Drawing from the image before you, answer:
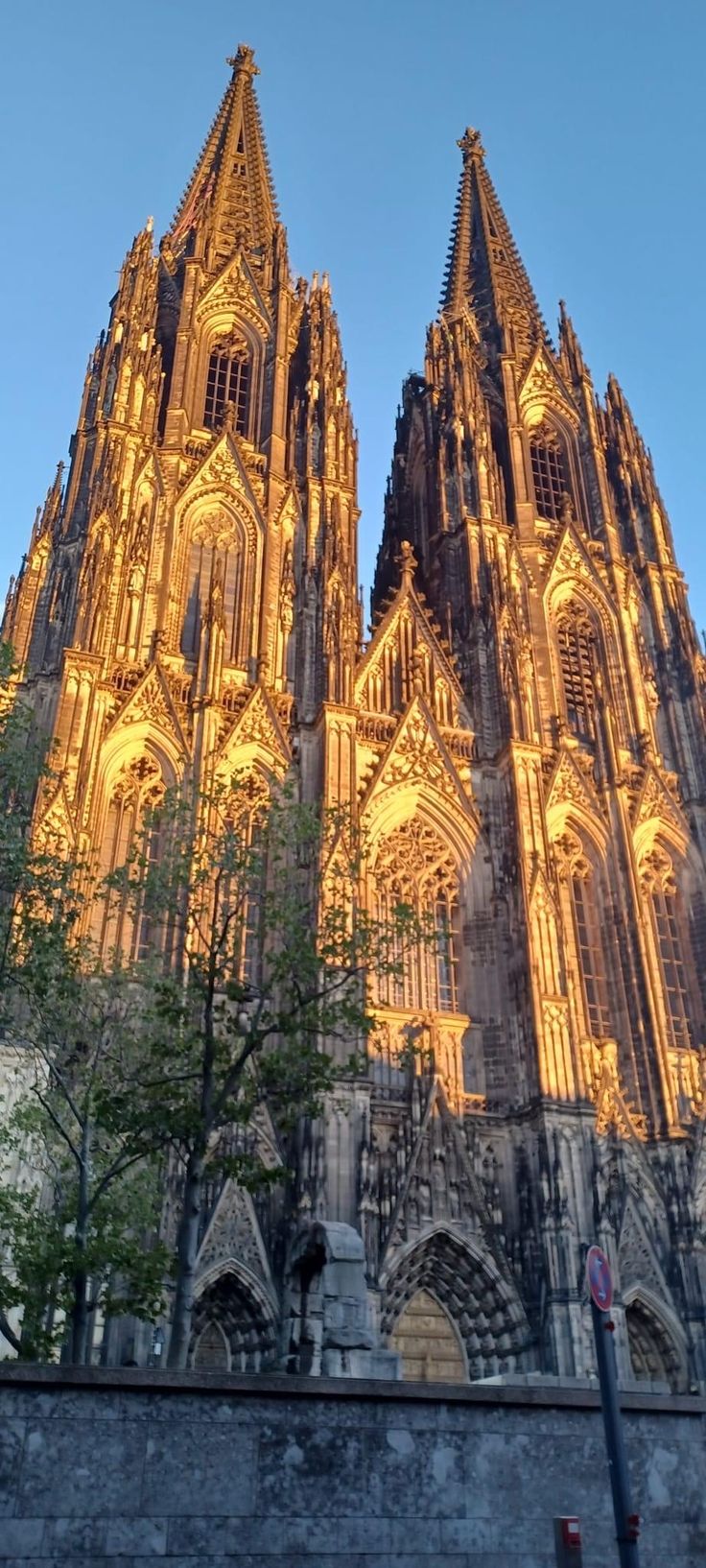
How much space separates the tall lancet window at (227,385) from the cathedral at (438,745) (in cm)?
10

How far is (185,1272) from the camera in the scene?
40.9 ft

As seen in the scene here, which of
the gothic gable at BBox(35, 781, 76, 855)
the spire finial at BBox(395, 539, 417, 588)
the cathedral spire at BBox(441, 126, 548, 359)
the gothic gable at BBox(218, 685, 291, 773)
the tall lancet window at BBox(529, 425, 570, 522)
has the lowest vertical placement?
the gothic gable at BBox(35, 781, 76, 855)

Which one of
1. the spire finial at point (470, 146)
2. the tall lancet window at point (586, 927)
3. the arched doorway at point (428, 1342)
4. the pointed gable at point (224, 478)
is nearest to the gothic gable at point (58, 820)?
the arched doorway at point (428, 1342)

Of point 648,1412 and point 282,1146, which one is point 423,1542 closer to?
point 648,1412

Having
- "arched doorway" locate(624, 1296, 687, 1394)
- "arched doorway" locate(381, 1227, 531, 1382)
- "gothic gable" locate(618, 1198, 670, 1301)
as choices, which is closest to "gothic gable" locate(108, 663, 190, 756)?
"arched doorway" locate(381, 1227, 531, 1382)

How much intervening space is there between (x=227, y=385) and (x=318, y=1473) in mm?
32328

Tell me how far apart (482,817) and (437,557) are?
10.4 m

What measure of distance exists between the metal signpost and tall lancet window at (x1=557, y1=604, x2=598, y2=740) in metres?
24.2

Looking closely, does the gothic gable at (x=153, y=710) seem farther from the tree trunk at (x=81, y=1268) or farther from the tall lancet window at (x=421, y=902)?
the tree trunk at (x=81, y=1268)

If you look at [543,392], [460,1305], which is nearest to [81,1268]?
[460,1305]

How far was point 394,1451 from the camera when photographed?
951 cm

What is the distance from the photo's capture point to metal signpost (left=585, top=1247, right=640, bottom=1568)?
7.44m

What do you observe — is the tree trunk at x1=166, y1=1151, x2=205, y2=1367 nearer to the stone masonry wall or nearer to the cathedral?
the cathedral

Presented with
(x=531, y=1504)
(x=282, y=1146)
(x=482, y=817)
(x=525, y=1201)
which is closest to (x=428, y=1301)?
(x=525, y=1201)
